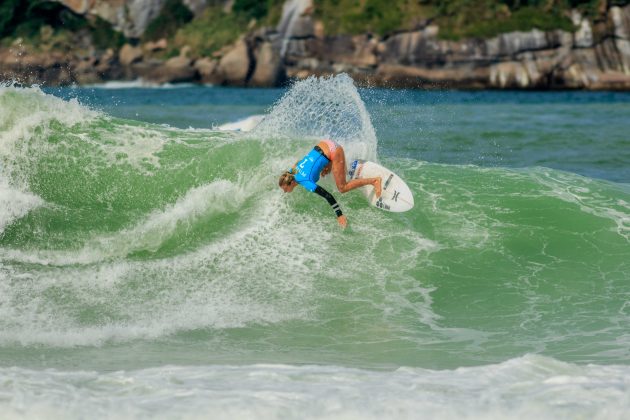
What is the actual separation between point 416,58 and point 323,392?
5354 cm

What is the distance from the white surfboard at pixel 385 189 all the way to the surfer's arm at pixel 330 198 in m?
0.71

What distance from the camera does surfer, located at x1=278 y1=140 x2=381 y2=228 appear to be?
33.8 feet

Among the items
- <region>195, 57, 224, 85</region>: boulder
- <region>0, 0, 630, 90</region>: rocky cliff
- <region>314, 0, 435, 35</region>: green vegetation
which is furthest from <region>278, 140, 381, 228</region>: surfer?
<region>195, 57, 224, 85</region>: boulder

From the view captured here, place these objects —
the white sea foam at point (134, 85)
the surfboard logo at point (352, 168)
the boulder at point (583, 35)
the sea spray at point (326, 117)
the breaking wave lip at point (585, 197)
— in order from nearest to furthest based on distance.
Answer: the surfboard logo at point (352, 168) → the breaking wave lip at point (585, 197) → the sea spray at point (326, 117) → the boulder at point (583, 35) → the white sea foam at point (134, 85)

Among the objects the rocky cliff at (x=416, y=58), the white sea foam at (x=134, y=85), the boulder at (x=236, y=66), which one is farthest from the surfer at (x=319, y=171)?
the white sea foam at (x=134, y=85)

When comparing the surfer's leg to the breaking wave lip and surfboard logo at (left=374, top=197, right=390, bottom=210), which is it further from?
the breaking wave lip

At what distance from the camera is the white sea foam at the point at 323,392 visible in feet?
19.6

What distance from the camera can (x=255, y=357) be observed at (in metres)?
7.48

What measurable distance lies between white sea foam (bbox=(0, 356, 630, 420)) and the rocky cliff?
157 ft

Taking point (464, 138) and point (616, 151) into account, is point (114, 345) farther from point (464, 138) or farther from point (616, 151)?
point (464, 138)

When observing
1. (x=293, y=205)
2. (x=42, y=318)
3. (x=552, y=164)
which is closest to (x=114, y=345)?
(x=42, y=318)

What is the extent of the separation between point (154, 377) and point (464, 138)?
17.8m

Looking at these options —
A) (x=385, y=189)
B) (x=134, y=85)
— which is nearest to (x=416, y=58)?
(x=134, y=85)

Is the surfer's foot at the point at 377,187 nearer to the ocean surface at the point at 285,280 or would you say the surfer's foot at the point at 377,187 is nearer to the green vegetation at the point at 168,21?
the ocean surface at the point at 285,280
